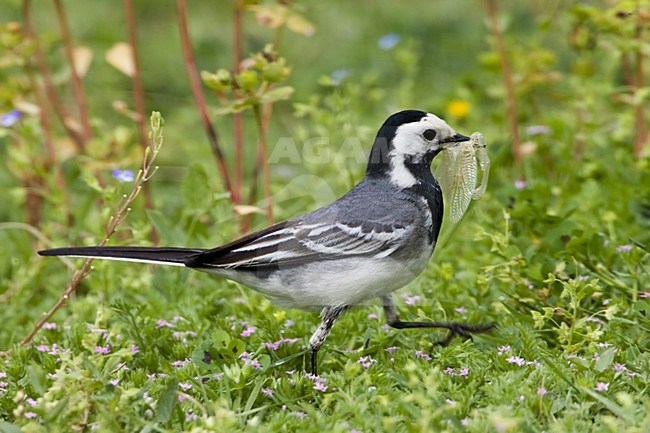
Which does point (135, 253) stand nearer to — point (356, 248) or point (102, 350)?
point (102, 350)

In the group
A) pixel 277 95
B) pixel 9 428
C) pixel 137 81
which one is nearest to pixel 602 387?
pixel 9 428

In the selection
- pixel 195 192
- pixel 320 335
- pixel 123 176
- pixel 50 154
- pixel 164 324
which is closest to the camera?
pixel 320 335

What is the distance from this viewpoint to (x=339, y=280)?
403 centimetres

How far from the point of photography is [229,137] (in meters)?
8.27

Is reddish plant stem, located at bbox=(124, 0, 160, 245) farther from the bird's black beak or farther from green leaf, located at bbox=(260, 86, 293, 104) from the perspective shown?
the bird's black beak

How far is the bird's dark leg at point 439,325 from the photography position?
4.17 m

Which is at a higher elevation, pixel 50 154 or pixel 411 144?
pixel 411 144

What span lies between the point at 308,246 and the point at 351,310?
2.07 ft

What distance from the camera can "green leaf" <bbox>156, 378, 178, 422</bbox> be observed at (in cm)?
335

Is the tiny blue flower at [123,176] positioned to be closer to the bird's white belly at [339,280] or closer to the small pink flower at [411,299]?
the bird's white belly at [339,280]

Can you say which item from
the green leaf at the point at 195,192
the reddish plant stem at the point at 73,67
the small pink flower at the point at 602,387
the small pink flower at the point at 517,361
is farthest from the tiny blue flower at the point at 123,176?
the small pink flower at the point at 602,387

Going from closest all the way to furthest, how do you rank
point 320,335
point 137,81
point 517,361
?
point 517,361 → point 320,335 → point 137,81

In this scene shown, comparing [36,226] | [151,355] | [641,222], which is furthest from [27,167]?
[641,222]

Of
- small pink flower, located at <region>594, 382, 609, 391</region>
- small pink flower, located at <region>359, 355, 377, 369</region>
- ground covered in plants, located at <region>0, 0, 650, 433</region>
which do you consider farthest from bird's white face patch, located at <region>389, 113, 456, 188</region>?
small pink flower, located at <region>594, 382, 609, 391</region>
